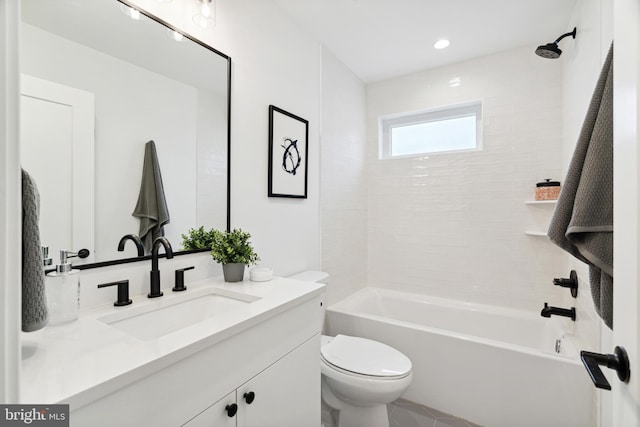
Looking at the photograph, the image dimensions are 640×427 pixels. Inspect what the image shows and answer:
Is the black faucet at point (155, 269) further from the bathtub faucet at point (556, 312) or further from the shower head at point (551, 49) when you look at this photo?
the shower head at point (551, 49)

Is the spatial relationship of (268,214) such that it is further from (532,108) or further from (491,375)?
(532,108)

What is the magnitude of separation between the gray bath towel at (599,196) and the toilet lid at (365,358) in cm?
108

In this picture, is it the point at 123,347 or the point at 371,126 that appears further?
the point at 371,126

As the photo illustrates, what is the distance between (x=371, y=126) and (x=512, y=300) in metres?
2.01

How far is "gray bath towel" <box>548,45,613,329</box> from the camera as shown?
73 centimetres

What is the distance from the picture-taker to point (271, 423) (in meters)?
1.08

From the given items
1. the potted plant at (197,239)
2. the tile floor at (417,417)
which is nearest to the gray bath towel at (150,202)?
the potted plant at (197,239)

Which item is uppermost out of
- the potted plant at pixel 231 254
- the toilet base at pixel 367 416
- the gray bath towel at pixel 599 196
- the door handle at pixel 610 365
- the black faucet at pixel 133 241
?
the gray bath towel at pixel 599 196

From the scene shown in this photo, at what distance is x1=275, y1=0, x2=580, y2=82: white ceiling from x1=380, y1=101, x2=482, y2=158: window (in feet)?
1.48

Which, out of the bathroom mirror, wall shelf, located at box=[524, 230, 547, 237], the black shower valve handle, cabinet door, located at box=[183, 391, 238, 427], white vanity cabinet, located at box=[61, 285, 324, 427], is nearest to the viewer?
white vanity cabinet, located at box=[61, 285, 324, 427]

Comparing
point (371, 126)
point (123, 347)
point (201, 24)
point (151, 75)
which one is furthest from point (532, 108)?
point (123, 347)

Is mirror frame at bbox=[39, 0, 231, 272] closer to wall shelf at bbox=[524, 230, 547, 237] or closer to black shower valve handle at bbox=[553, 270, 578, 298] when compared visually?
black shower valve handle at bbox=[553, 270, 578, 298]

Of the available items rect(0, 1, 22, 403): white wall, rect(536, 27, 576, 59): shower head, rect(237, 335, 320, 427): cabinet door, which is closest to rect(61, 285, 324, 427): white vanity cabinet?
rect(237, 335, 320, 427): cabinet door

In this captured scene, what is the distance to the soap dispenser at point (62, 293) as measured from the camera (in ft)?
2.92
